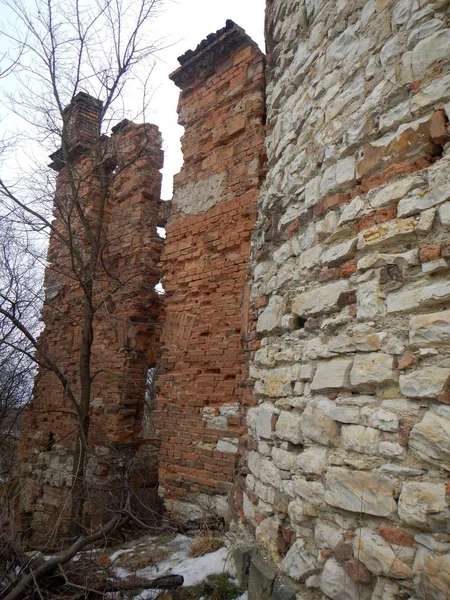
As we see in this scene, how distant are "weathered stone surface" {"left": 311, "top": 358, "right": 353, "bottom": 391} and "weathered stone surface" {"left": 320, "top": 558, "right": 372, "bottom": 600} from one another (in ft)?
2.73

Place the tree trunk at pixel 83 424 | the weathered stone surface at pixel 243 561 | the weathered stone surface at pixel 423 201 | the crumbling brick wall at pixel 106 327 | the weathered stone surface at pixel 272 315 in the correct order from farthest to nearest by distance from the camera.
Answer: the crumbling brick wall at pixel 106 327
the tree trunk at pixel 83 424
the weathered stone surface at pixel 272 315
the weathered stone surface at pixel 243 561
the weathered stone surface at pixel 423 201

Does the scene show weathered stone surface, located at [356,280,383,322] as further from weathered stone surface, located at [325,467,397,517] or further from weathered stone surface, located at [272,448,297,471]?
weathered stone surface, located at [272,448,297,471]

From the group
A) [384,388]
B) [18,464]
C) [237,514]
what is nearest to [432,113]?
[384,388]

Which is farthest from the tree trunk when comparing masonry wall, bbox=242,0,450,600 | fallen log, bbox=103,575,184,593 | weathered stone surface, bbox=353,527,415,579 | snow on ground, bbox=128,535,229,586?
weathered stone surface, bbox=353,527,415,579

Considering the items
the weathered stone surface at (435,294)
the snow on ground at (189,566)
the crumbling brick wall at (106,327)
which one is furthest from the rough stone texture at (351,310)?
the crumbling brick wall at (106,327)

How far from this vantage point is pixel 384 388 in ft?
6.87

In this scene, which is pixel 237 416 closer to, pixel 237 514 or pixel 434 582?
pixel 237 514

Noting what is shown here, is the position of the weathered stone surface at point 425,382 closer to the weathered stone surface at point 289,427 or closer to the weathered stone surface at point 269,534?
the weathered stone surface at point 289,427

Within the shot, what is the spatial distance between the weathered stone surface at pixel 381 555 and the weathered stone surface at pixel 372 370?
0.66 meters

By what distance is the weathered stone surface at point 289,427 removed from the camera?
8.81 ft

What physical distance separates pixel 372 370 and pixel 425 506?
598 millimetres

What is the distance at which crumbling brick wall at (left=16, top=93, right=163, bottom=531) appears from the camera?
6.67 m

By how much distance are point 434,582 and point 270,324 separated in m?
→ 1.82

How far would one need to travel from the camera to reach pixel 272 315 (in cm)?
322
